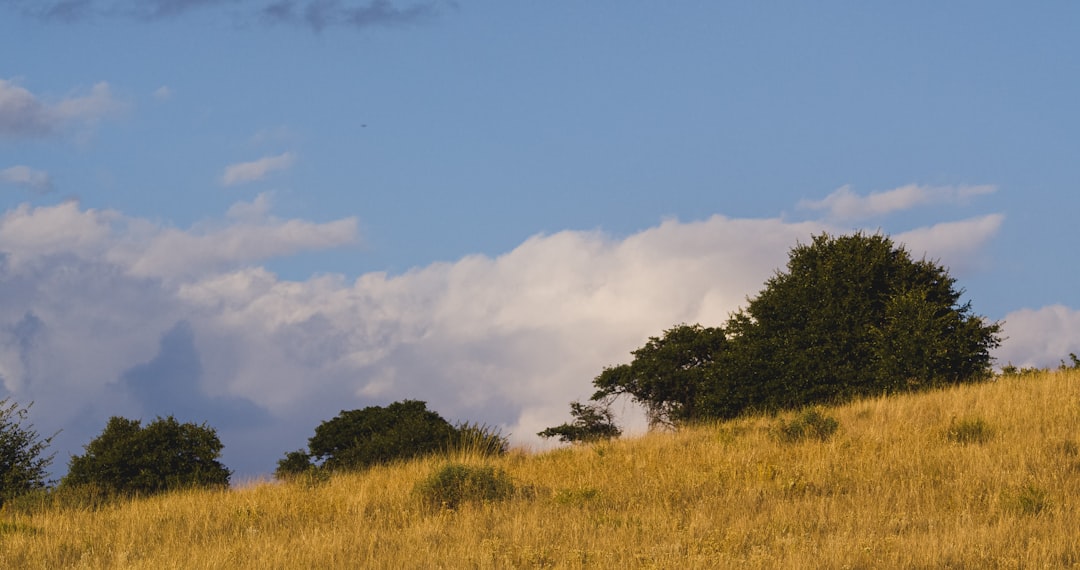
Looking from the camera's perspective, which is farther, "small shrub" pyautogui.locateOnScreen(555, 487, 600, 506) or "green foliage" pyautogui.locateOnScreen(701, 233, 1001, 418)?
"green foliage" pyautogui.locateOnScreen(701, 233, 1001, 418)

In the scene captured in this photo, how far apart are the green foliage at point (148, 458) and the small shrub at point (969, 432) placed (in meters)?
19.0

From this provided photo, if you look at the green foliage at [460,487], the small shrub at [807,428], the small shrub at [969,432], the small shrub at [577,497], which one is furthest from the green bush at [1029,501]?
the green foliage at [460,487]

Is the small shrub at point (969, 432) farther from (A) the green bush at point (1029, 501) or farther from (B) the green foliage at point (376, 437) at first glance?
(B) the green foliage at point (376, 437)

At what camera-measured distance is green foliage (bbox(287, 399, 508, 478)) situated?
28.5 meters

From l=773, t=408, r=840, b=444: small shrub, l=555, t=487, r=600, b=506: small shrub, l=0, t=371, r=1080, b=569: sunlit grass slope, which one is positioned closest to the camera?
l=0, t=371, r=1080, b=569: sunlit grass slope

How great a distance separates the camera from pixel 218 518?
15.2 metres

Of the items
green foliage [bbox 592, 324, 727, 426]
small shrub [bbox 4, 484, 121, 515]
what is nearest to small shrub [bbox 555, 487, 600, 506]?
small shrub [bbox 4, 484, 121, 515]

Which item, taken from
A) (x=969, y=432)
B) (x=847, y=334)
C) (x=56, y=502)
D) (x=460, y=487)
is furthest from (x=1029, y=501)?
(x=847, y=334)

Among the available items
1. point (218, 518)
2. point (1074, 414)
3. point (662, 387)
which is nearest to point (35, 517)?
point (218, 518)

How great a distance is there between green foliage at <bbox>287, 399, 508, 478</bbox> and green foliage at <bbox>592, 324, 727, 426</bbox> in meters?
8.83

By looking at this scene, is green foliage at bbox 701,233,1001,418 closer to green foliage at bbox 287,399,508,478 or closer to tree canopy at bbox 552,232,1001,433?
tree canopy at bbox 552,232,1001,433

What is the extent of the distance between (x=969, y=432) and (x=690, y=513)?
25.0 ft

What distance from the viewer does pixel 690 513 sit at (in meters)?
12.8

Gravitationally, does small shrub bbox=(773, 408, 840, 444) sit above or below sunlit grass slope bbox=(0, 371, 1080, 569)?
above
